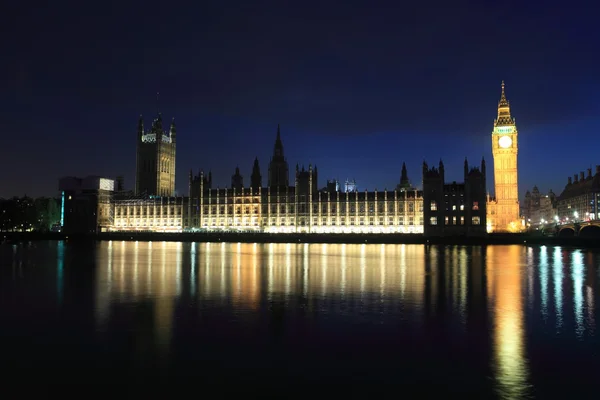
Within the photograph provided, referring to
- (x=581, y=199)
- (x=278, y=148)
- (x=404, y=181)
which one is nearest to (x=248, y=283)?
(x=278, y=148)

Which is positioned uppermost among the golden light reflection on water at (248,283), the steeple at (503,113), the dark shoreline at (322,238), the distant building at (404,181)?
the steeple at (503,113)

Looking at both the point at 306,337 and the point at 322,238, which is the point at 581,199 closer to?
the point at 322,238

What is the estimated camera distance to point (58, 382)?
436 inches

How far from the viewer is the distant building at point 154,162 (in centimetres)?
14188

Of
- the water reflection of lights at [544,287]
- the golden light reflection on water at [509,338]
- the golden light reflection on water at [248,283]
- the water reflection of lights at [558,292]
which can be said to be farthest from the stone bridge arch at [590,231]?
the golden light reflection on water at [509,338]

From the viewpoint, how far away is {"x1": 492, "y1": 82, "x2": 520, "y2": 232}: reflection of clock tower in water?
108 meters

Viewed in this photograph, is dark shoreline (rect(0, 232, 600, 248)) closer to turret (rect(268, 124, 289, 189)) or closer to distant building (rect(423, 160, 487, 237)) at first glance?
distant building (rect(423, 160, 487, 237))

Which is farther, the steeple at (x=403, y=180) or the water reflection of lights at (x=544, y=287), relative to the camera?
the steeple at (x=403, y=180)

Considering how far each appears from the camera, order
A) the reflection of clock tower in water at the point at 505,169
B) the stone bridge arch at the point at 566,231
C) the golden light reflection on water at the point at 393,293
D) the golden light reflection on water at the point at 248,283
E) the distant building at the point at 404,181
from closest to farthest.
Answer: the golden light reflection on water at the point at 393,293 → the golden light reflection on water at the point at 248,283 → the stone bridge arch at the point at 566,231 → the reflection of clock tower in water at the point at 505,169 → the distant building at the point at 404,181

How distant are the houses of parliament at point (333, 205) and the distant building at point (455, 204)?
167mm

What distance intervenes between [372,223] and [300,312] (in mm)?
86330

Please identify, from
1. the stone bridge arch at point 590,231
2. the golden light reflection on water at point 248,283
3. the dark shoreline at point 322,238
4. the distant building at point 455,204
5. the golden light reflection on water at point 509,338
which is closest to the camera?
the golden light reflection on water at point 509,338

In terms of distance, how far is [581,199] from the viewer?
13788 centimetres

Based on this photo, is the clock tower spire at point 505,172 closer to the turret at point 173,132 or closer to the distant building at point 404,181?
the distant building at point 404,181
